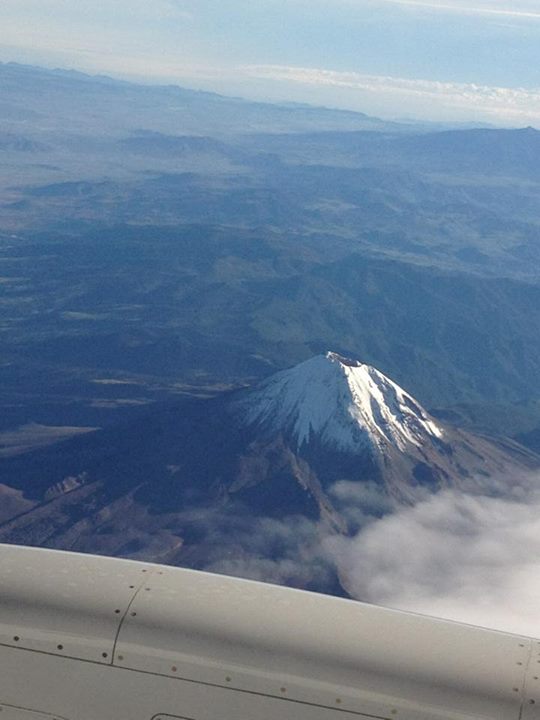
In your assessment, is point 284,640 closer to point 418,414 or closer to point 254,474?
point 254,474

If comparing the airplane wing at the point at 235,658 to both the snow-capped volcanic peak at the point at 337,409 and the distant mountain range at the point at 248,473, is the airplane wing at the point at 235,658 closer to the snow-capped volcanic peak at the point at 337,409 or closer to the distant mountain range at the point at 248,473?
the distant mountain range at the point at 248,473

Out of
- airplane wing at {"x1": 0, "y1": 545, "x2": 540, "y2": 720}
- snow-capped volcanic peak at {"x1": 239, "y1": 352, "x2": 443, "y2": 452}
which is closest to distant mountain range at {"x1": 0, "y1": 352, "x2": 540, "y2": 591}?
snow-capped volcanic peak at {"x1": 239, "y1": 352, "x2": 443, "y2": 452}

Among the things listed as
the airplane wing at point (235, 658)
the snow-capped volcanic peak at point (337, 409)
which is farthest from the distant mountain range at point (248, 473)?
the airplane wing at point (235, 658)

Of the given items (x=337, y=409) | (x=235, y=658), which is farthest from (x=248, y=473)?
(x=235, y=658)

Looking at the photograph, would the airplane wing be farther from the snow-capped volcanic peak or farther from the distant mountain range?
the snow-capped volcanic peak

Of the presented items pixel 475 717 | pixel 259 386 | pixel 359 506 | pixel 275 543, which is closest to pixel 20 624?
pixel 475 717
